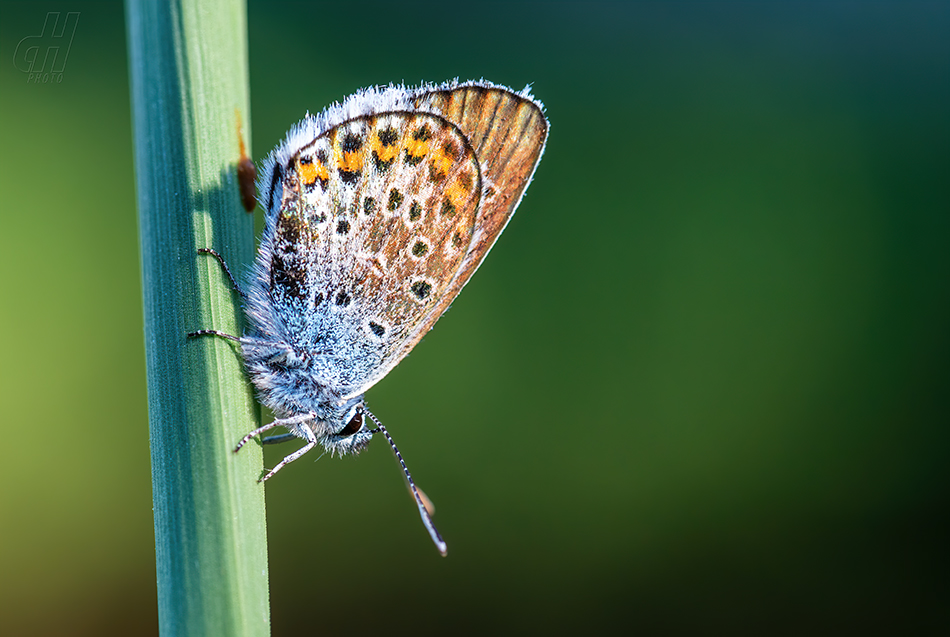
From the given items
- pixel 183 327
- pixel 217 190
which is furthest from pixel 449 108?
pixel 183 327

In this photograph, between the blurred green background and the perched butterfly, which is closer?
the perched butterfly

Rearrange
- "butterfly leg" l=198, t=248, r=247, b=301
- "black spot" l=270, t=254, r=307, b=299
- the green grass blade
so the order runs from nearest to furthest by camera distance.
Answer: the green grass blade
"butterfly leg" l=198, t=248, r=247, b=301
"black spot" l=270, t=254, r=307, b=299

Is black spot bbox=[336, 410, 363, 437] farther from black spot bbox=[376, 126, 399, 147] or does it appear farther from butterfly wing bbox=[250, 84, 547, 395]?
black spot bbox=[376, 126, 399, 147]

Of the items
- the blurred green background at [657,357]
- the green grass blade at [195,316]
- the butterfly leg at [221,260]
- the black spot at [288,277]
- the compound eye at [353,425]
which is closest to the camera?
the green grass blade at [195,316]

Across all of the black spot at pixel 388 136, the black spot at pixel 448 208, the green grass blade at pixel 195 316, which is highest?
the black spot at pixel 388 136

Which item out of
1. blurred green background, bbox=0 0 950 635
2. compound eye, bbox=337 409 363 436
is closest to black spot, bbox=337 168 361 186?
compound eye, bbox=337 409 363 436

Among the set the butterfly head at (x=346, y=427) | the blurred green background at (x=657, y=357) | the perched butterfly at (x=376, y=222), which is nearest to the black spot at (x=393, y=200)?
the perched butterfly at (x=376, y=222)

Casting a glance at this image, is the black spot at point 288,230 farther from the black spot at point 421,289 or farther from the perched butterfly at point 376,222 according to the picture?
the black spot at point 421,289
